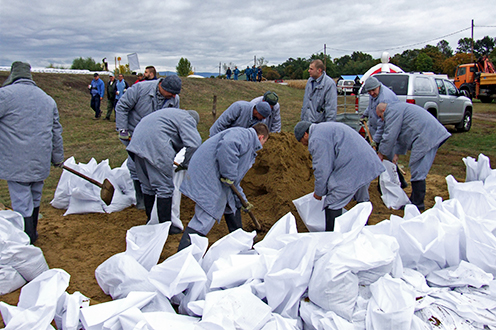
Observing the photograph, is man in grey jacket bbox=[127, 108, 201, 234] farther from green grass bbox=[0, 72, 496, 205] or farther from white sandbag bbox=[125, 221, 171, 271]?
green grass bbox=[0, 72, 496, 205]

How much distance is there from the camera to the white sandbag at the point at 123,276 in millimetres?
2268

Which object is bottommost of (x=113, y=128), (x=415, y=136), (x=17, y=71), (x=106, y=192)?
(x=106, y=192)

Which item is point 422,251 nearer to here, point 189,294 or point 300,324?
point 300,324

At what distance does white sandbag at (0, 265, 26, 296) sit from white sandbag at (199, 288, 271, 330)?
148cm

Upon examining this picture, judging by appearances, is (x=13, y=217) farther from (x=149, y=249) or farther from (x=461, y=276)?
(x=461, y=276)

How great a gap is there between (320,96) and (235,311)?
3.46m

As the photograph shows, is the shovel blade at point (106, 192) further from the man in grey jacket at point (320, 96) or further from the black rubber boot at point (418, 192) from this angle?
the black rubber boot at point (418, 192)

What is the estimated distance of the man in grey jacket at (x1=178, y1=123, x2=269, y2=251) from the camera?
272cm

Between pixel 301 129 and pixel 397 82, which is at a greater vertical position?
pixel 397 82

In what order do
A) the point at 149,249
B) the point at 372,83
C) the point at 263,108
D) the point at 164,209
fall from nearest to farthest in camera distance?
1. the point at 149,249
2. the point at 164,209
3. the point at 263,108
4. the point at 372,83

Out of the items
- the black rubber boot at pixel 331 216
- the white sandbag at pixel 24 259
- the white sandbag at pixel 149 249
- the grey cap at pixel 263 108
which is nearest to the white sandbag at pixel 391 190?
the black rubber boot at pixel 331 216

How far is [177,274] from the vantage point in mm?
2154

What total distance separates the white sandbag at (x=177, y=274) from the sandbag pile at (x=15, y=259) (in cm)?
103

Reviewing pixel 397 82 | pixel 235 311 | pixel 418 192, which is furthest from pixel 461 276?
pixel 397 82
